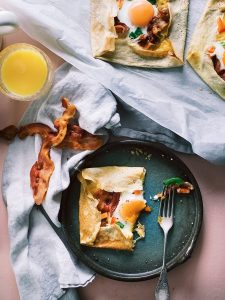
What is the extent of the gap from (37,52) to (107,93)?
0.26 m

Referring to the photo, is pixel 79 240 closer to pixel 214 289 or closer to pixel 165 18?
pixel 214 289

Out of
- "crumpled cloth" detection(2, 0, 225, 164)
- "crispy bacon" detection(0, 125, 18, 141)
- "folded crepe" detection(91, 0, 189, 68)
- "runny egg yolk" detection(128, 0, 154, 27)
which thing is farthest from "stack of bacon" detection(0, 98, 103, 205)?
→ "runny egg yolk" detection(128, 0, 154, 27)

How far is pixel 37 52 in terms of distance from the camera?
6.13 feet

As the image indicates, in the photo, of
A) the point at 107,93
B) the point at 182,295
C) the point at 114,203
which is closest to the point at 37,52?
the point at 107,93

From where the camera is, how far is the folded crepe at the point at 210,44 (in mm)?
1859

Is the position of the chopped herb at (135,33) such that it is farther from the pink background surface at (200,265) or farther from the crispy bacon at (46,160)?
the pink background surface at (200,265)

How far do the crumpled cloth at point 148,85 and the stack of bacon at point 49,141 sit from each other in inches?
4.6

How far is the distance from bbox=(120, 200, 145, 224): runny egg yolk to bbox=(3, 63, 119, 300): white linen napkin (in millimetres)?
195

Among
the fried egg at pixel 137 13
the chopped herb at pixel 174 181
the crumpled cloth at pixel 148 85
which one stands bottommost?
the chopped herb at pixel 174 181

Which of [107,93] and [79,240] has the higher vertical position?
[107,93]

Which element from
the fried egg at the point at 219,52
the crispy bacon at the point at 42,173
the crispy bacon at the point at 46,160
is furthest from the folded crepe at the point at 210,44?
the crispy bacon at the point at 42,173

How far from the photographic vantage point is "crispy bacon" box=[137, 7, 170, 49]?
187 centimetres

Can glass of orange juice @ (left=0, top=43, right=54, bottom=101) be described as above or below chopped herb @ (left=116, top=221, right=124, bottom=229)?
above

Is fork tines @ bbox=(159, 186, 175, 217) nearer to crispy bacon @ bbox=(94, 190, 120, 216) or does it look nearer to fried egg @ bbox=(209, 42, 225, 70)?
crispy bacon @ bbox=(94, 190, 120, 216)
